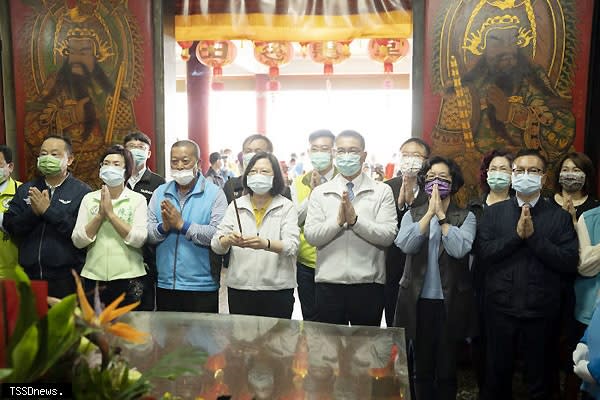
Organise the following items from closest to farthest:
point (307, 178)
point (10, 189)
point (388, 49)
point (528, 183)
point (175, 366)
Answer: point (175, 366)
point (528, 183)
point (10, 189)
point (307, 178)
point (388, 49)

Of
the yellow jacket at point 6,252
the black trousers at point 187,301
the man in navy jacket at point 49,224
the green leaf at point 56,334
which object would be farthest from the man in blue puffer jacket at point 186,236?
the green leaf at point 56,334

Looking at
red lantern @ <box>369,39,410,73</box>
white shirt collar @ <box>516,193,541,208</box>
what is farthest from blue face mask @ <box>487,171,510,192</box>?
red lantern @ <box>369,39,410,73</box>

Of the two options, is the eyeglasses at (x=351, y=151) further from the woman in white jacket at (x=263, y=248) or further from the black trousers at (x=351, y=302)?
the black trousers at (x=351, y=302)

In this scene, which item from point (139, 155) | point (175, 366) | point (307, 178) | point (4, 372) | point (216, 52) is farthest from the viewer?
point (216, 52)

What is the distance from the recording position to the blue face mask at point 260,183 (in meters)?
3.03

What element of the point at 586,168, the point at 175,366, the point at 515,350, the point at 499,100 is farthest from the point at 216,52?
the point at 175,366

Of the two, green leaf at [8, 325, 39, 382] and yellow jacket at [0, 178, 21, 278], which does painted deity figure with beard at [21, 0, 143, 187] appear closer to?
yellow jacket at [0, 178, 21, 278]

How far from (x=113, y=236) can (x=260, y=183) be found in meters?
0.85

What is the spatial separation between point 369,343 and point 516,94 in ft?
7.99

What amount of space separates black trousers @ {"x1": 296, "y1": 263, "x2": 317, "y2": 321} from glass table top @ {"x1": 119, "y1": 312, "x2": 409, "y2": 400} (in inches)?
41.5

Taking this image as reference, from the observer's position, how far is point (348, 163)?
304 cm

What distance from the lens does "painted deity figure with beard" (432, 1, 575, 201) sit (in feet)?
12.5

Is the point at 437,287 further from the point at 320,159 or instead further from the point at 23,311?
the point at 23,311

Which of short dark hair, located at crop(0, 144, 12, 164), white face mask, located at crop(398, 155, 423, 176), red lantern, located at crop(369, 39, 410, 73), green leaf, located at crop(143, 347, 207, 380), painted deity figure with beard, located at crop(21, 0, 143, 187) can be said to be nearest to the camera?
green leaf, located at crop(143, 347, 207, 380)
